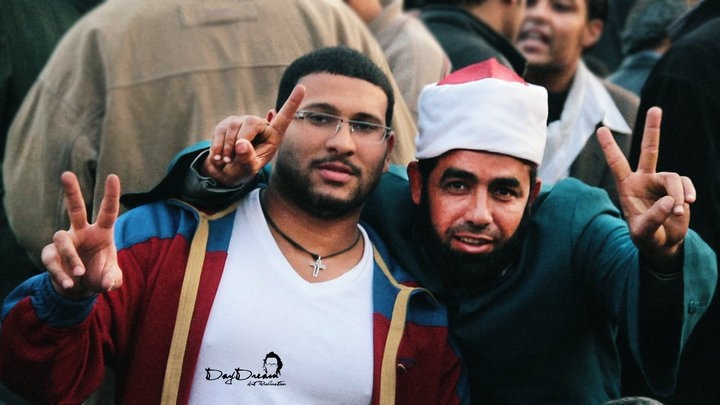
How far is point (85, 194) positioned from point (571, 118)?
213cm

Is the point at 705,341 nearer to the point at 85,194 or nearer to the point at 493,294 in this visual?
the point at 493,294

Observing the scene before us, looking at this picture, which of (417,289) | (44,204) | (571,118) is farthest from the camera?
(571,118)

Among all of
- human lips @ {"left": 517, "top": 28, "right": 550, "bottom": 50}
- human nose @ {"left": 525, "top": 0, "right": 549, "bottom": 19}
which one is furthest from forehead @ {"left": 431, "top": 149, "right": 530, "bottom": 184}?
human nose @ {"left": 525, "top": 0, "right": 549, "bottom": 19}

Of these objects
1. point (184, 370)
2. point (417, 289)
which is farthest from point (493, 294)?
point (184, 370)

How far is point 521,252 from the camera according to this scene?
3.85 meters

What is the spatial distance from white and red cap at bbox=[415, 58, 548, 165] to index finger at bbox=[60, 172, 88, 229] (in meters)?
1.19

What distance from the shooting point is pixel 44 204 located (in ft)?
14.2

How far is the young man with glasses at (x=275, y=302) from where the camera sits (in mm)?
3438

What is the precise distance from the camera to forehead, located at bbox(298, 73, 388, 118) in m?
3.86

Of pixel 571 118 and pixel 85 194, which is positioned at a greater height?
pixel 571 118

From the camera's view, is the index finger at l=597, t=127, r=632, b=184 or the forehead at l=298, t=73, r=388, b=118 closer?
the index finger at l=597, t=127, r=632, b=184

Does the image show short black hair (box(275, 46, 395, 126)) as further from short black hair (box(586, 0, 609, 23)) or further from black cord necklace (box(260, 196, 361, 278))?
short black hair (box(586, 0, 609, 23))

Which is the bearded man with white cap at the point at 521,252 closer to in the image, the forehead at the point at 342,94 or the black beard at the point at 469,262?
the black beard at the point at 469,262

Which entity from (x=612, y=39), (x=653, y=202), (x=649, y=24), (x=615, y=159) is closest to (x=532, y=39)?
(x=649, y=24)
